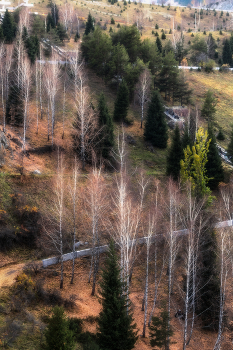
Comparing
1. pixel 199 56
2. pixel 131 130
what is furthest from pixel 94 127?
pixel 199 56

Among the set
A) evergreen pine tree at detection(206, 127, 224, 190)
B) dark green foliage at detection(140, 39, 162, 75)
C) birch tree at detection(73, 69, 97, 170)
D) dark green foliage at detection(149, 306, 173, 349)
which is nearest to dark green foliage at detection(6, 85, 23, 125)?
birch tree at detection(73, 69, 97, 170)

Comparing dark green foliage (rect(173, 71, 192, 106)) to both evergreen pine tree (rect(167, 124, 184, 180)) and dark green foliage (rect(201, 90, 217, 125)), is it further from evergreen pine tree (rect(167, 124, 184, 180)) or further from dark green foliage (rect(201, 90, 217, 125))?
evergreen pine tree (rect(167, 124, 184, 180))

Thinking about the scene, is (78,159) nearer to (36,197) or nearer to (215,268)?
(36,197)

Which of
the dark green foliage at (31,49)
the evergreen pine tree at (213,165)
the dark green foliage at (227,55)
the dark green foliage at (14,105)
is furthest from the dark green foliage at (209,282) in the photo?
the dark green foliage at (227,55)

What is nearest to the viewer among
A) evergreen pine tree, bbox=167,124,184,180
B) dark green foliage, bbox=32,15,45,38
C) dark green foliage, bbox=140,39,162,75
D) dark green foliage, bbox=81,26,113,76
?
evergreen pine tree, bbox=167,124,184,180

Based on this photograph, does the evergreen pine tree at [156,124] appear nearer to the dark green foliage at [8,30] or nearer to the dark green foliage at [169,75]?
the dark green foliage at [169,75]

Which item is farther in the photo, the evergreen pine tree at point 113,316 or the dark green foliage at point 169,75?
the dark green foliage at point 169,75
